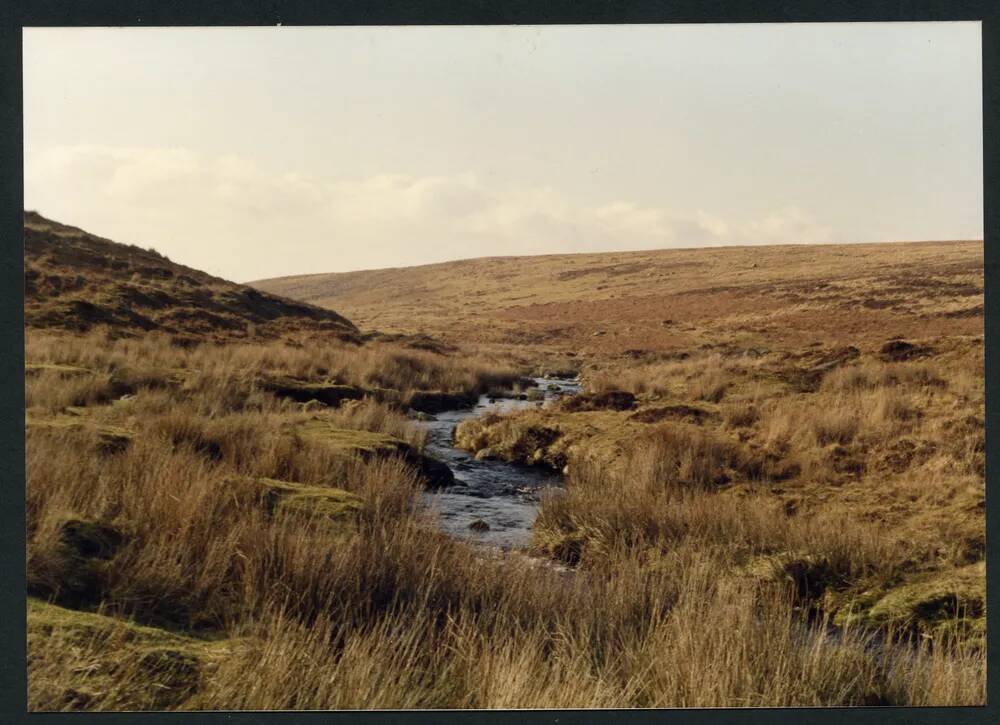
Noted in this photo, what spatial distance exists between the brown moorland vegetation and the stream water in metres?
0.37

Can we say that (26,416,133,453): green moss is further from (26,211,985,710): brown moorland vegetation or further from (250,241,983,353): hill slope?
(250,241,983,353): hill slope

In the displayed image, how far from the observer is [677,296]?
33.9 meters

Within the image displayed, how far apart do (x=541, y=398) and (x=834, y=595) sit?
456 inches

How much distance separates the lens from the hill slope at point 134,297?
18.8 meters

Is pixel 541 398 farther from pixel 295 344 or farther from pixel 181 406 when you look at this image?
pixel 181 406

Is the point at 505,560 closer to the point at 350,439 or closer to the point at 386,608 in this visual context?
the point at 386,608

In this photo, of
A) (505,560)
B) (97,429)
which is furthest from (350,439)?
(505,560)

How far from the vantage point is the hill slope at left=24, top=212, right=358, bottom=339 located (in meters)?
18.8

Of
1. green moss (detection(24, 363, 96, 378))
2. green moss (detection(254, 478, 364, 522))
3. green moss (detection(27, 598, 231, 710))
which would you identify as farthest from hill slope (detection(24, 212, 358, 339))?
green moss (detection(27, 598, 231, 710))

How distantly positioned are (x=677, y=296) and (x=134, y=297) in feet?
70.7

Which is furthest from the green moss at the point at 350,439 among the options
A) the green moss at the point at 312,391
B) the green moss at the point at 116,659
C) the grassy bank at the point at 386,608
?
the green moss at the point at 116,659

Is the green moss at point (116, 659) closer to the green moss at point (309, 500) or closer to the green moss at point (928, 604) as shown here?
the green moss at point (309, 500)

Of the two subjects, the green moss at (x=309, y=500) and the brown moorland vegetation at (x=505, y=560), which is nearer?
the brown moorland vegetation at (x=505, y=560)

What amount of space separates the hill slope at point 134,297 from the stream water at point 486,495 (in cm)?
975
